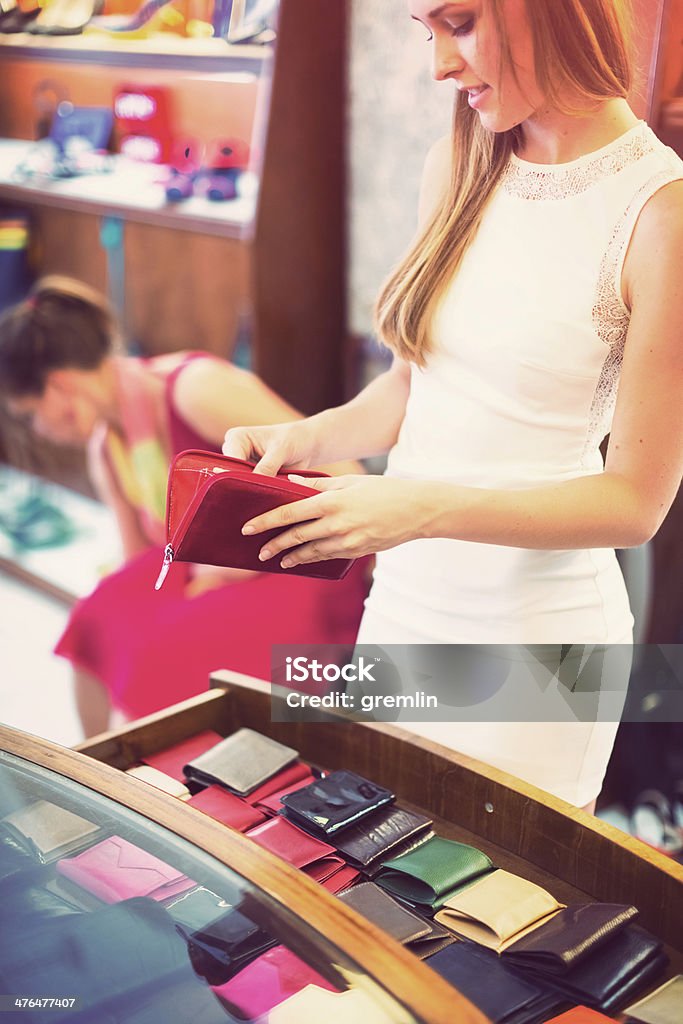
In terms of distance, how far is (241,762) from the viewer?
4.02 feet

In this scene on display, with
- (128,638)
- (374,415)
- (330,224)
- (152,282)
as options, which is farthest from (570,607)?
(152,282)

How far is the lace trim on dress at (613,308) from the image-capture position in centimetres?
110

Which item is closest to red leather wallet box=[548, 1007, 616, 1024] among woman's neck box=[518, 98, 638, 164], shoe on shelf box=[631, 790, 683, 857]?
woman's neck box=[518, 98, 638, 164]

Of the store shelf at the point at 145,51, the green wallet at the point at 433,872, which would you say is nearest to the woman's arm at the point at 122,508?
the store shelf at the point at 145,51

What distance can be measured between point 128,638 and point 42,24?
193cm

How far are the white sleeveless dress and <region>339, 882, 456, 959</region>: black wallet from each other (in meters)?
0.37

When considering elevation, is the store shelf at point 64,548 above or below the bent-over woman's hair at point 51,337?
below

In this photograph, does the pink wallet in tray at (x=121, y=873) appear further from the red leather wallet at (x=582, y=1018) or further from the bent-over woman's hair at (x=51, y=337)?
the bent-over woman's hair at (x=51, y=337)

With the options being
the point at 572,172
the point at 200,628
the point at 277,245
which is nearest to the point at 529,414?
the point at 572,172

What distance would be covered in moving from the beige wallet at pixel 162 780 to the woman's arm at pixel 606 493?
303 millimetres

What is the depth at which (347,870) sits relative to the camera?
1.08 m

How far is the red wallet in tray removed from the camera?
1.04 meters

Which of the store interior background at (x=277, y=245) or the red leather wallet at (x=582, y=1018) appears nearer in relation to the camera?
the red leather wallet at (x=582, y=1018)

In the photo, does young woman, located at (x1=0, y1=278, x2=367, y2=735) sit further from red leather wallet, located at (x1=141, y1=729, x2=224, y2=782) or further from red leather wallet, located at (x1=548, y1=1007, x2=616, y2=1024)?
red leather wallet, located at (x1=548, y1=1007, x2=616, y2=1024)
